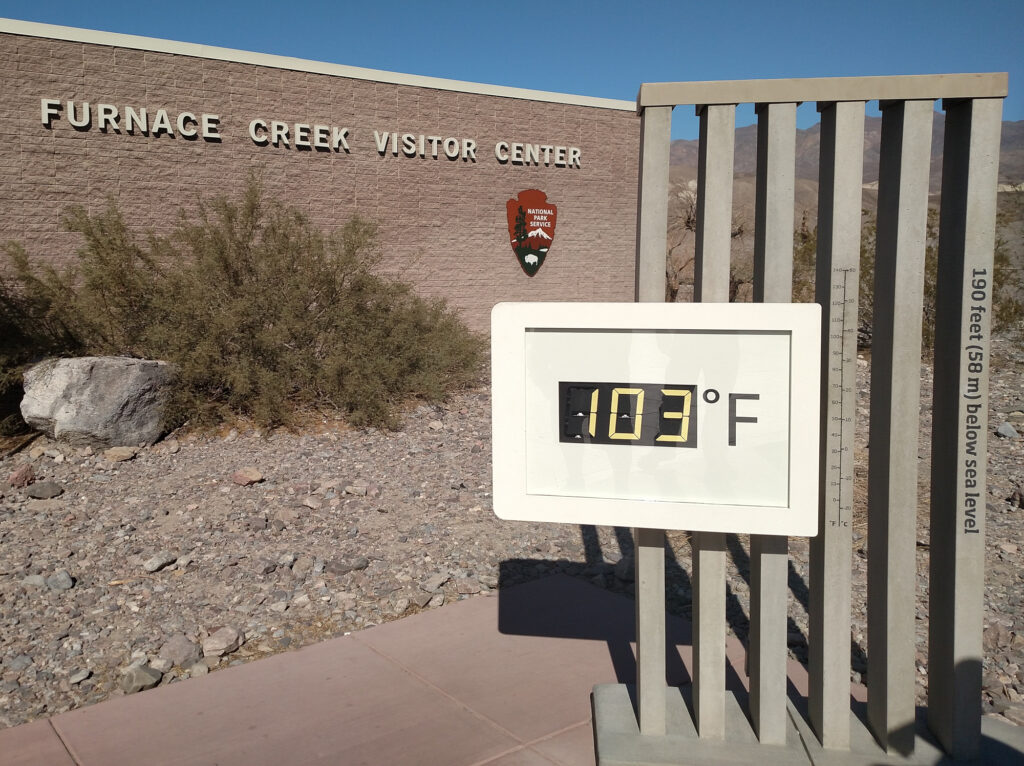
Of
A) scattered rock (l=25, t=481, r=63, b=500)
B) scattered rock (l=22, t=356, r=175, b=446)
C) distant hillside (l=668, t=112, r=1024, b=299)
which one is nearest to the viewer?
scattered rock (l=25, t=481, r=63, b=500)

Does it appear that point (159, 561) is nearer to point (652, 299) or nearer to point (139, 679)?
point (139, 679)

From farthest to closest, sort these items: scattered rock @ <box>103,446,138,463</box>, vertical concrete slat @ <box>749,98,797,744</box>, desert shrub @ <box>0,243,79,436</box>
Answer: desert shrub @ <box>0,243,79,436</box>, scattered rock @ <box>103,446,138,463</box>, vertical concrete slat @ <box>749,98,797,744</box>

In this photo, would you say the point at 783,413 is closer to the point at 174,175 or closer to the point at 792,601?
the point at 792,601

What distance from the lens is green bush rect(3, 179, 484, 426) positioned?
8.83 m

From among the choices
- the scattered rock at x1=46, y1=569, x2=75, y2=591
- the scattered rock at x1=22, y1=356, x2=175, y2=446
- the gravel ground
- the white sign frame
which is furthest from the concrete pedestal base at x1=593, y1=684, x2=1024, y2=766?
the scattered rock at x1=22, y1=356, x2=175, y2=446

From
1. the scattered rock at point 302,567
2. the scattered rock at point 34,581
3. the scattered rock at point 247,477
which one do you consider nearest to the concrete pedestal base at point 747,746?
the scattered rock at point 302,567

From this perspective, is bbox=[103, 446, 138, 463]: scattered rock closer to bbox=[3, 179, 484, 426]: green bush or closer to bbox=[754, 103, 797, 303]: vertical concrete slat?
bbox=[3, 179, 484, 426]: green bush

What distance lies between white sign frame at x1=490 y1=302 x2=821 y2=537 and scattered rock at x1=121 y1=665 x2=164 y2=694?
2.00 m

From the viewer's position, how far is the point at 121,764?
10.2ft

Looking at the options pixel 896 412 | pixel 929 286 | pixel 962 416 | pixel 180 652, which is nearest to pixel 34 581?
pixel 180 652

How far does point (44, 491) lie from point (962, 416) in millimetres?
6474

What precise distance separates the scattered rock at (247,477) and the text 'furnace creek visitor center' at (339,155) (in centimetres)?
555

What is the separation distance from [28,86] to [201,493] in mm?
7165

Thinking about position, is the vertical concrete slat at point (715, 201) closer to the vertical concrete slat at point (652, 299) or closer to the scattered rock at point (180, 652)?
the vertical concrete slat at point (652, 299)
